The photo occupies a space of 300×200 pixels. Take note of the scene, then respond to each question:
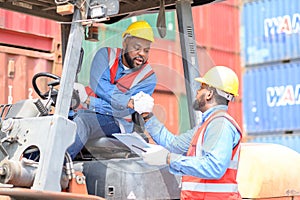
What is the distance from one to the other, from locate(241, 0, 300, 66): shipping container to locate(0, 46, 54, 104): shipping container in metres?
11.6

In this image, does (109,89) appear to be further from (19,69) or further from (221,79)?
(19,69)

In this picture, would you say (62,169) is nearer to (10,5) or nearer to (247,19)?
(10,5)

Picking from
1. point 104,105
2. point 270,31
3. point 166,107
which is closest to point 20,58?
point 104,105

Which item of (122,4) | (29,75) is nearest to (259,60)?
(29,75)

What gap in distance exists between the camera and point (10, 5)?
4738 millimetres

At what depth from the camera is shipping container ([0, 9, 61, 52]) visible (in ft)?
27.8

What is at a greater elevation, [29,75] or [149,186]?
[29,75]

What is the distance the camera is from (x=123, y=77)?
4406 millimetres

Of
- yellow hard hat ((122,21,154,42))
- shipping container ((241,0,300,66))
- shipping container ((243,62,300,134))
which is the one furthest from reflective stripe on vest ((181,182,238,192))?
shipping container ((241,0,300,66))

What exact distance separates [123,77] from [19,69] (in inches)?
176

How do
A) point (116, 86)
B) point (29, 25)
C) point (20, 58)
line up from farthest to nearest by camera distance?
point (29, 25) → point (20, 58) → point (116, 86)

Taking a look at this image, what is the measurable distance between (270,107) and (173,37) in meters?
15.0

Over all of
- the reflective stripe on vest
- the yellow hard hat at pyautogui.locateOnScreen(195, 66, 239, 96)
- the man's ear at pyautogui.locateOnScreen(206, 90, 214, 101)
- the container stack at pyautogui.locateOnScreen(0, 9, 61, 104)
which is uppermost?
the container stack at pyautogui.locateOnScreen(0, 9, 61, 104)

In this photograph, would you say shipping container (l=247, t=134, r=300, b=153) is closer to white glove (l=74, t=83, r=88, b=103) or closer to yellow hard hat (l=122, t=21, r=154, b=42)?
yellow hard hat (l=122, t=21, r=154, b=42)
